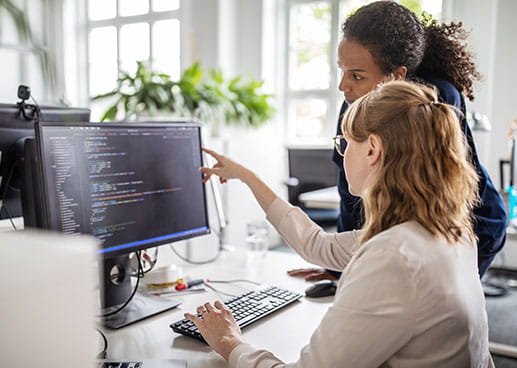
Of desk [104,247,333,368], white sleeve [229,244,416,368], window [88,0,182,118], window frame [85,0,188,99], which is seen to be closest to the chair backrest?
window frame [85,0,188,99]

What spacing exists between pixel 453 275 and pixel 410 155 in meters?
0.20

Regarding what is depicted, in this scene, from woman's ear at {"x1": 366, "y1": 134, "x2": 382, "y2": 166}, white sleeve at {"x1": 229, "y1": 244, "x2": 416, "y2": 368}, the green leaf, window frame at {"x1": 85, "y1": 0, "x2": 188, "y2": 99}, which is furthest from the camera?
window frame at {"x1": 85, "y1": 0, "x2": 188, "y2": 99}

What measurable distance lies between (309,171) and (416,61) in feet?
10.5

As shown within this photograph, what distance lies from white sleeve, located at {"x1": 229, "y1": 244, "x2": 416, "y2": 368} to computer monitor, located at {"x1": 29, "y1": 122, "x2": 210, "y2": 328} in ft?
1.89

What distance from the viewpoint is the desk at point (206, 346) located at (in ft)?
3.23

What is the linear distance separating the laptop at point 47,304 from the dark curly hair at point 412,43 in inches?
41.9

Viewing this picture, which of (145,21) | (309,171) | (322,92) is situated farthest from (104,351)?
(145,21)

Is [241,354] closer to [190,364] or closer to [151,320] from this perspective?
[190,364]

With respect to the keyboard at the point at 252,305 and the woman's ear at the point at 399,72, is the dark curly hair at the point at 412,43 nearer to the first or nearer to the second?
the woman's ear at the point at 399,72

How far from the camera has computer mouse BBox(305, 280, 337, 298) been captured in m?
1.35

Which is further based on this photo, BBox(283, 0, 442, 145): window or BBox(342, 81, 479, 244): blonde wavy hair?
BBox(283, 0, 442, 145): window

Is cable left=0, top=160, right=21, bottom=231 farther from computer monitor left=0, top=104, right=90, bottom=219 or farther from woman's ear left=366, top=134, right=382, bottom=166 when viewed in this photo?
woman's ear left=366, top=134, right=382, bottom=166

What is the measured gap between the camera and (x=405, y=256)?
2.40 ft

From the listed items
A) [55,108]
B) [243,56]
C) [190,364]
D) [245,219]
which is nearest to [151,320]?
[190,364]
